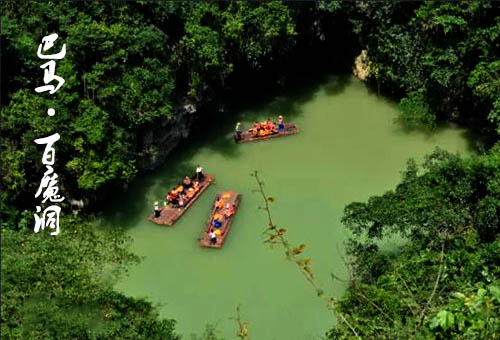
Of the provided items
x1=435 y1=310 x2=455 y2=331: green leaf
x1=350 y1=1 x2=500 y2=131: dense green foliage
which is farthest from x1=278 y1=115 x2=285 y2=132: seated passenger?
x1=435 y1=310 x2=455 y2=331: green leaf

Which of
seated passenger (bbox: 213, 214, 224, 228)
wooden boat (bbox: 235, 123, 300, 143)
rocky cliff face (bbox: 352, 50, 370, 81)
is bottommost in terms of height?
seated passenger (bbox: 213, 214, 224, 228)

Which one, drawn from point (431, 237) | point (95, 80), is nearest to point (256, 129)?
point (95, 80)

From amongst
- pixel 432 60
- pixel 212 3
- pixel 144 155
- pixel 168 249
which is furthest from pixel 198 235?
pixel 432 60

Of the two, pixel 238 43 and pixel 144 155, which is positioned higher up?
pixel 238 43

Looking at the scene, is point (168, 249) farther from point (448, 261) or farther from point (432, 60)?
point (432, 60)

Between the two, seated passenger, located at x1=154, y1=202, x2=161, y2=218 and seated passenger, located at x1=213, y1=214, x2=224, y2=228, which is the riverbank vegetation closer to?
seated passenger, located at x1=154, y1=202, x2=161, y2=218

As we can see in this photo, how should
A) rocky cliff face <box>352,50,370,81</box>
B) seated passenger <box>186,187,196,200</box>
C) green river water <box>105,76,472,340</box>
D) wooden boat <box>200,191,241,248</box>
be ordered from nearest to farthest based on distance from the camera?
green river water <box>105,76,472,340</box> → wooden boat <box>200,191,241,248</box> → seated passenger <box>186,187,196,200</box> → rocky cliff face <box>352,50,370,81</box>

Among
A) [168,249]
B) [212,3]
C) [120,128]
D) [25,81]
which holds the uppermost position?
[212,3]
